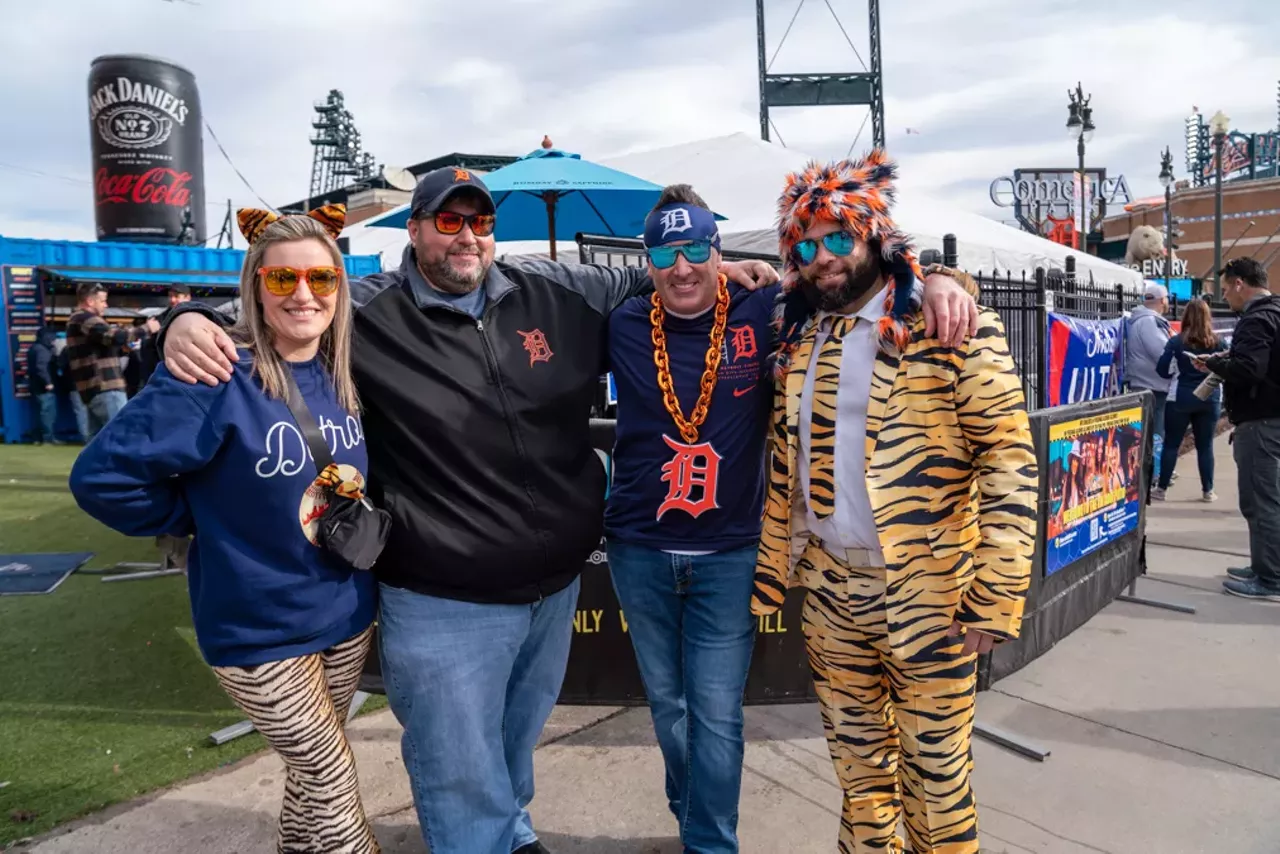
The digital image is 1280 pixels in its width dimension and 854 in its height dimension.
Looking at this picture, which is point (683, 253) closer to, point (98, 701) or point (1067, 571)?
point (1067, 571)

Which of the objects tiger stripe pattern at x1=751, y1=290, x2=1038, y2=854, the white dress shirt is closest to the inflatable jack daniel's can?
the white dress shirt

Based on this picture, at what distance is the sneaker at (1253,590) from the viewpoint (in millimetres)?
5613

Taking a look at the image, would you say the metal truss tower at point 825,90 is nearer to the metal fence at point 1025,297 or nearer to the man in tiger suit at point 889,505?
the metal fence at point 1025,297

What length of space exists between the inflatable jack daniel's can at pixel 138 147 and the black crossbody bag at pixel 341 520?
20.1 meters

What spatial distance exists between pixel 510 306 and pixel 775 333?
0.80m

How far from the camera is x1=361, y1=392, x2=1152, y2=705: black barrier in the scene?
372 cm

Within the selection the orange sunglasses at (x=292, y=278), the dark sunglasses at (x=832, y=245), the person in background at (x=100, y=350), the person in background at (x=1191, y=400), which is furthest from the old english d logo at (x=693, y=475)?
the person in background at (x=100, y=350)

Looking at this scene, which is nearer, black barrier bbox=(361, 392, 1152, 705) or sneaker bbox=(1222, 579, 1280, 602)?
black barrier bbox=(361, 392, 1152, 705)

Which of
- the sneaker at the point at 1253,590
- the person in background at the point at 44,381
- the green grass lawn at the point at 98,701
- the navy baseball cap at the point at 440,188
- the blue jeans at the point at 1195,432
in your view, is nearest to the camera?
the navy baseball cap at the point at 440,188

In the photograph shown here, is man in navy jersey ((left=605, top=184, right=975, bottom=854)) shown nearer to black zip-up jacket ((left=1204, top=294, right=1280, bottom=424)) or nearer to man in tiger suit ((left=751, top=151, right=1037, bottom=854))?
man in tiger suit ((left=751, top=151, right=1037, bottom=854))

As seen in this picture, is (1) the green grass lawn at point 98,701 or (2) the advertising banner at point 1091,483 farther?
(2) the advertising banner at point 1091,483

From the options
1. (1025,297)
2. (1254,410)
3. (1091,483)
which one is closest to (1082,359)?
(1025,297)

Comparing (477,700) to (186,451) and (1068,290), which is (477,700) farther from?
(1068,290)

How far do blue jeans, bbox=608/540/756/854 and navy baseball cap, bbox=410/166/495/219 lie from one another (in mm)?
1153
